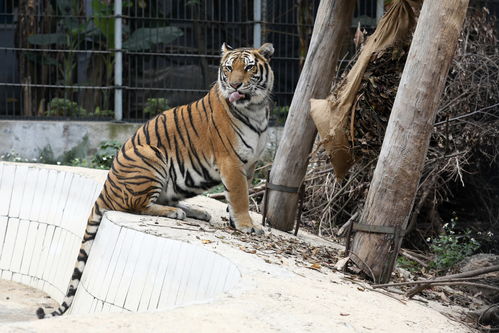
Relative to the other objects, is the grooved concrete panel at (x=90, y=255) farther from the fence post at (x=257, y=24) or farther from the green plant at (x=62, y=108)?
the fence post at (x=257, y=24)

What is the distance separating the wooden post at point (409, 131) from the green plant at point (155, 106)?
24.4ft

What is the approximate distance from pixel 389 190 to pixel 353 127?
105 centimetres

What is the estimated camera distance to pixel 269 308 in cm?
433

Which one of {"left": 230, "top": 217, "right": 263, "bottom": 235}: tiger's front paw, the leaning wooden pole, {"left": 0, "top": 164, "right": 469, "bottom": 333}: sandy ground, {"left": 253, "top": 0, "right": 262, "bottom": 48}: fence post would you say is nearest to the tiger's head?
the leaning wooden pole

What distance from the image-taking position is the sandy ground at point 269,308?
3762 mm

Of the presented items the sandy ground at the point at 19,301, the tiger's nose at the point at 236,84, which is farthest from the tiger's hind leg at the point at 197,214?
the sandy ground at the point at 19,301

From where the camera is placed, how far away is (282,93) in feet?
43.5

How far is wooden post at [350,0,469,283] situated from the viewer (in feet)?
19.5

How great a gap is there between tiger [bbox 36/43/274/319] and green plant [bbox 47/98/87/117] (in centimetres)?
587

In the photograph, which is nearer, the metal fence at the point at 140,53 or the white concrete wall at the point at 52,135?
the white concrete wall at the point at 52,135

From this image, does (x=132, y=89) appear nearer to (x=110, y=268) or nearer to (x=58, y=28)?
(x=58, y=28)

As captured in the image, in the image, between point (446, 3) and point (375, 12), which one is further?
point (375, 12)

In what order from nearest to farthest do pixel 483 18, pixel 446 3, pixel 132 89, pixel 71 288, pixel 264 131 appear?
1. pixel 446 3
2. pixel 71 288
3. pixel 264 131
4. pixel 483 18
5. pixel 132 89

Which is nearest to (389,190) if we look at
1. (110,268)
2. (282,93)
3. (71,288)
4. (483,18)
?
(110,268)
